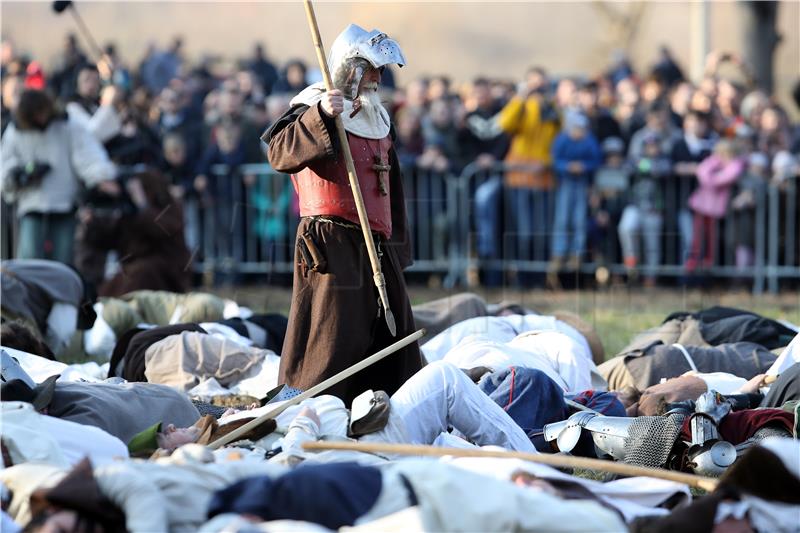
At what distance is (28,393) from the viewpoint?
5883mm

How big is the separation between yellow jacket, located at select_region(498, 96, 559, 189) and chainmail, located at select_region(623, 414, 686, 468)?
22.7ft

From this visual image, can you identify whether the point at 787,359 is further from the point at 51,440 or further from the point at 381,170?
the point at 51,440

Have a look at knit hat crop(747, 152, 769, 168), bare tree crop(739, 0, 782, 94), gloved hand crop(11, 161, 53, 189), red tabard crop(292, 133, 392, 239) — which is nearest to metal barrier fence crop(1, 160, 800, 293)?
knit hat crop(747, 152, 769, 168)

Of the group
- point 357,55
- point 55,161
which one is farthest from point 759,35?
point 357,55

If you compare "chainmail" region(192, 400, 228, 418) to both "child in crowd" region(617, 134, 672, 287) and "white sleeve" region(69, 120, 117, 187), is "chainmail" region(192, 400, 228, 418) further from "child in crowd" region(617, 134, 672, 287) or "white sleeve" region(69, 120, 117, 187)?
"child in crowd" region(617, 134, 672, 287)

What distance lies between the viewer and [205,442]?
227 inches

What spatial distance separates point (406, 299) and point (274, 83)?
8.25 m

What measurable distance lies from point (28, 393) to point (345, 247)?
1595 mm

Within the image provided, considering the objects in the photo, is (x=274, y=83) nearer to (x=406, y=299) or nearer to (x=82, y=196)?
(x=82, y=196)

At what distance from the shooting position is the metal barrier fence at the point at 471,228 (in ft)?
42.2

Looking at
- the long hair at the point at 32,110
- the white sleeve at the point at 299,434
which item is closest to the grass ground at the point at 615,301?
the long hair at the point at 32,110

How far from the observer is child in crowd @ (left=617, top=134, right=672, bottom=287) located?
13.1 metres

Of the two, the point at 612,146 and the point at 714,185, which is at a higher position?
the point at 612,146

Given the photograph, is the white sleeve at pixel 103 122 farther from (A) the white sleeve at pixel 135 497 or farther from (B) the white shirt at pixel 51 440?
(A) the white sleeve at pixel 135 497
